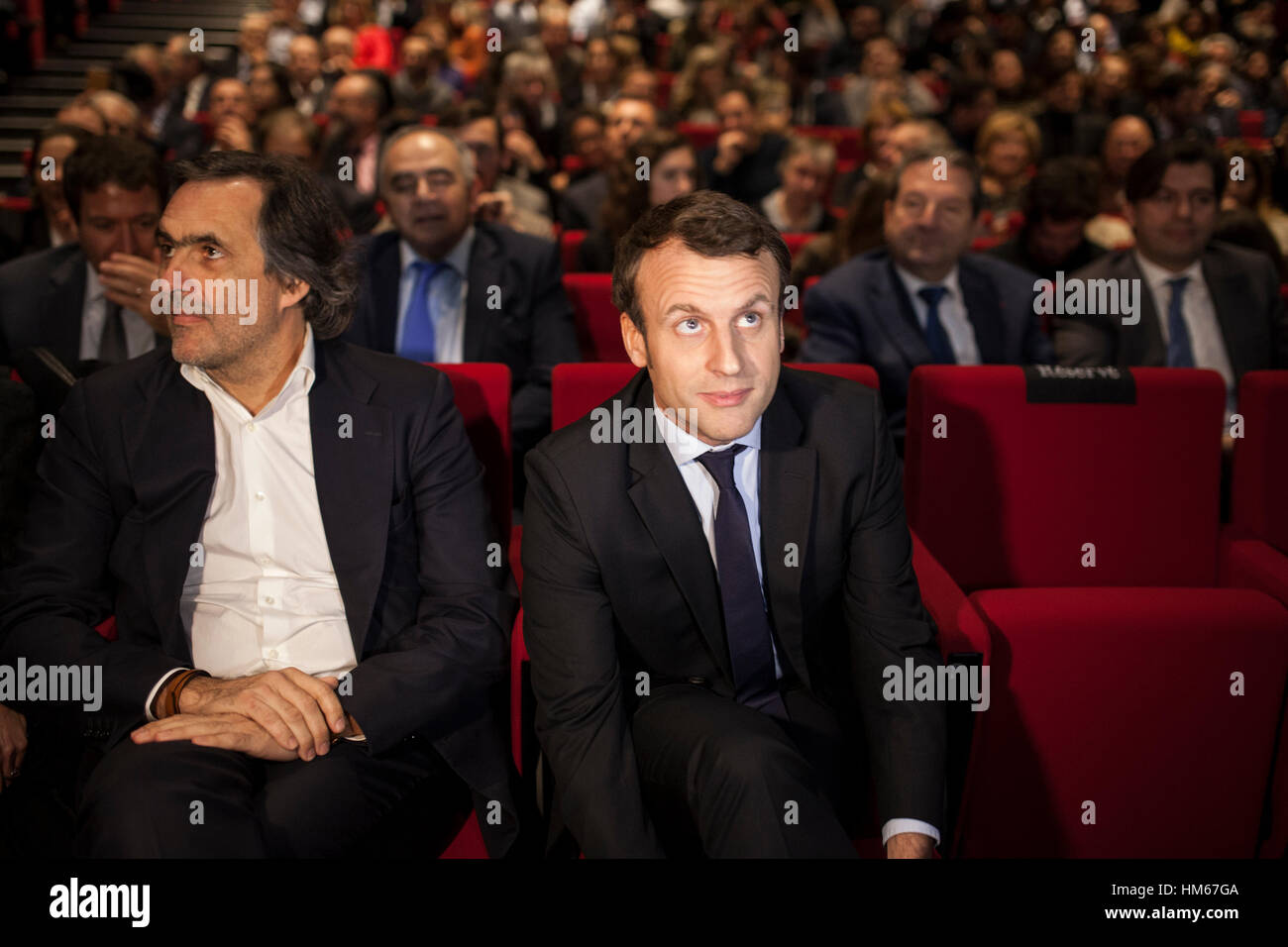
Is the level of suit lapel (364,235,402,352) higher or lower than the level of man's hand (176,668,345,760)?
higher

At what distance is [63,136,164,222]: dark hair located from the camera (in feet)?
7.46

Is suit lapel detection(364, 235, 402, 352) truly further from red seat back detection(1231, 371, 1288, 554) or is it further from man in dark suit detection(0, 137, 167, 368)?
red seat back detection(1231, 371, 1288, 554)

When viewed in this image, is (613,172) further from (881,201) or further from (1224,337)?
(1224,337)

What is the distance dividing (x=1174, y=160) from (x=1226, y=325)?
40 centimetres

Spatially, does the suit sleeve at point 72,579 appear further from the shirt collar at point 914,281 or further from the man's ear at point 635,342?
the shirt collar at point 914,281

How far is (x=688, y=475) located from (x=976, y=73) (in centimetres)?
585

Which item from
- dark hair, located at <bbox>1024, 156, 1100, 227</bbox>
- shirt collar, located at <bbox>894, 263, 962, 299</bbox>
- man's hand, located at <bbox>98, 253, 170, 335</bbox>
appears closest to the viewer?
man's hand, located at <bbox>98, 253, 170, 335</bbox>

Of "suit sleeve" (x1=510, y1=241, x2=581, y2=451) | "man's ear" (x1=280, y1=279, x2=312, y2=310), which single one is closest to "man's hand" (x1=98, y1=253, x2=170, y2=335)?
"man's ear" (x1=280, y1=279, x2=312, y2=310)

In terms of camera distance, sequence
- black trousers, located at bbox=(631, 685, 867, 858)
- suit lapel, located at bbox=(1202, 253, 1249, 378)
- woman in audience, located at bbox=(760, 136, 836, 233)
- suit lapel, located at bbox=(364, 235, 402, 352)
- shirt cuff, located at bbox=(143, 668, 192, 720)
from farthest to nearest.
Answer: woman in audience, located at bbox=(760, 136, 836, 233) → suit lapel, located at bbox=(364, 235, 402, 352) → suit lapel, located at bbox=(1202, 253, 1249, 378) → shirt cuff, located at bbox=(143, 668, 192, 720) → black trousers, located at bbox=(631, 685, 867, 858)

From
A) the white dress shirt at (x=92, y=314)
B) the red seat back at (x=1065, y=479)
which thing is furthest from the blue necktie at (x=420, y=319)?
the red seat back at (x=1065, y=479)

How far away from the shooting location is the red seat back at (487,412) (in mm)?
1816

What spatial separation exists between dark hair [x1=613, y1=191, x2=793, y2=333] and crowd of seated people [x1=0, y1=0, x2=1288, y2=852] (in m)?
0.05

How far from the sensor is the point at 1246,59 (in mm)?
6945

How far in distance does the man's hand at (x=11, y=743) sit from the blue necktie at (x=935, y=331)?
1.84 meters
